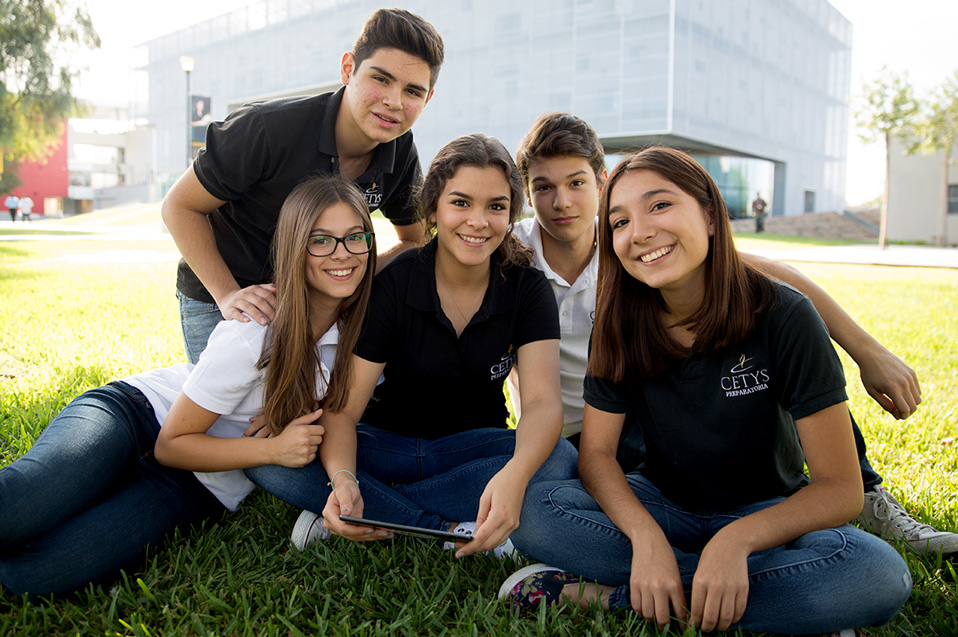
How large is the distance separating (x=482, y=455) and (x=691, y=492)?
0.82m

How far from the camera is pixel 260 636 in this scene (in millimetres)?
1880

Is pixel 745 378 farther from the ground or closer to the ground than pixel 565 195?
closer to the ground

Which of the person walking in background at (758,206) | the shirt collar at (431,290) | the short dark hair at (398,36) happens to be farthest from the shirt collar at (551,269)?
the person walking in background at (758,206)

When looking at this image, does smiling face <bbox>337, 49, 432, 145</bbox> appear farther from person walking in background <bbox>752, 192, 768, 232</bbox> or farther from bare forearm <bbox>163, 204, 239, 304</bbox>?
person walking in background <bbox>752, 192, 768, 232</bbox>

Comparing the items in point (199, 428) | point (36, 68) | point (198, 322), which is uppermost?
point (36, 68)

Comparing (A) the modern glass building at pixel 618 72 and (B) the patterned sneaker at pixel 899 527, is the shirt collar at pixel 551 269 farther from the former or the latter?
(A) the modern glass building at pixel 618 72

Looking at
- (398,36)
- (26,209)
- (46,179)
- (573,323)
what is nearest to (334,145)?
(398,36)

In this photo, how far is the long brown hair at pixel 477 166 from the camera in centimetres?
270

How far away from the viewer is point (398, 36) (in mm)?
3018

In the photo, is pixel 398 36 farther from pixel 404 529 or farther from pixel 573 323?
pixel 404 529

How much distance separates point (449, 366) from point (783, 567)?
4.51 feet

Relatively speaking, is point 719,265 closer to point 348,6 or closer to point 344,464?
point 344,464

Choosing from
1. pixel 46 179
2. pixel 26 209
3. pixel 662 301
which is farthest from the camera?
pixel 46 179

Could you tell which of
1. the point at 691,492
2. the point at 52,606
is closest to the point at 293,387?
the point at 52,606
